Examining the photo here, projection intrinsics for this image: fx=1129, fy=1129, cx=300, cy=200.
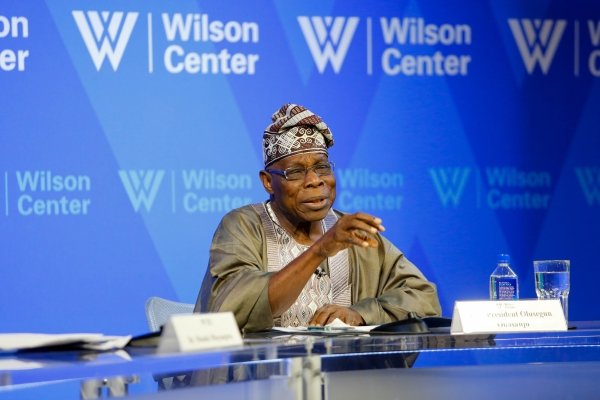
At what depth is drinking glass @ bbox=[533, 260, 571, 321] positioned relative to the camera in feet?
9.66

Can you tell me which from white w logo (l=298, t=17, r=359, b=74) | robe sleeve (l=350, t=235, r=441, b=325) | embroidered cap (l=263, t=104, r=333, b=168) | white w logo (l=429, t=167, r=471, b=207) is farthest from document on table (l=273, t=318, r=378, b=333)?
white w logo (l=429, t=167, r=471, b=207)

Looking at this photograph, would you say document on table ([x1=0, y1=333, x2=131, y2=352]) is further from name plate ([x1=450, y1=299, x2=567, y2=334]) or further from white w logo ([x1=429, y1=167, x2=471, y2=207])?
white w logo ([x1=429, y1=167, x2=471, y2=207])

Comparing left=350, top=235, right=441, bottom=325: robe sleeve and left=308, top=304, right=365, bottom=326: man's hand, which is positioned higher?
left=350, top=235, right=441, bottom=325: robe sleeve

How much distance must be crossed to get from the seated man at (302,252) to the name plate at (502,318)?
68 centimetres

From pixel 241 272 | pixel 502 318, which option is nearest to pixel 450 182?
pixel 241 272

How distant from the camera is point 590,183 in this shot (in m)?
6.17

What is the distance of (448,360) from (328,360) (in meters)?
0.29

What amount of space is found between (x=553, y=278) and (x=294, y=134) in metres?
0.89

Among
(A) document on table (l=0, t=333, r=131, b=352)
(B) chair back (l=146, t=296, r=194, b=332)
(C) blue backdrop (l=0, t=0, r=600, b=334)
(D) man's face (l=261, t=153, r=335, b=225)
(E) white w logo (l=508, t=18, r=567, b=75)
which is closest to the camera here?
(A) document on table (l=0, t=333, r=131, b=352)

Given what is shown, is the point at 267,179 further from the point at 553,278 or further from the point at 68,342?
the point at 68,342

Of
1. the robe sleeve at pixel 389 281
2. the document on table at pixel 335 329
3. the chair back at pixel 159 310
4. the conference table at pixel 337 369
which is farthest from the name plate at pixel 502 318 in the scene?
the chair back at pixel 159 310

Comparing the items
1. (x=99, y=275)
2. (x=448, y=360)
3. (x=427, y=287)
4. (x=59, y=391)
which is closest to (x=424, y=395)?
(x=448, y=360)

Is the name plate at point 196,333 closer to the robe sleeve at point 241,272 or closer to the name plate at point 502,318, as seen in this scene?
the name plate at point 502,318

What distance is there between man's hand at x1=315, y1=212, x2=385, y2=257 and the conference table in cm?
35
